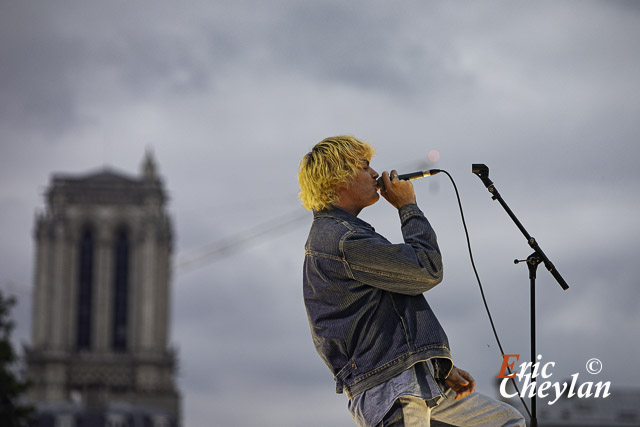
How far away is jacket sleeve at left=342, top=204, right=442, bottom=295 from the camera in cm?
584

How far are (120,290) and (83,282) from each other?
8.88 ft

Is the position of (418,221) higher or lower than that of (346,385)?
higher

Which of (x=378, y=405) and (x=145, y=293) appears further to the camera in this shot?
(x=145, y=293)

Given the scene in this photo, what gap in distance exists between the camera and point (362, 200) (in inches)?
246

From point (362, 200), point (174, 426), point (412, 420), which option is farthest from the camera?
point (174, 426)

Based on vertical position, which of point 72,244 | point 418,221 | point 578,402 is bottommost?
point 418,221

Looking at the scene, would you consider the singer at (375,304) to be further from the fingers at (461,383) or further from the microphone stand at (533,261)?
the microphone stand at (533,261)

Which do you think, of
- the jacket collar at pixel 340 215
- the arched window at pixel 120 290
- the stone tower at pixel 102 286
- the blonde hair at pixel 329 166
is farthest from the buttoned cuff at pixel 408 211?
the arched window at pixel 120 290

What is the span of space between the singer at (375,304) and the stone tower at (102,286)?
3182 inches

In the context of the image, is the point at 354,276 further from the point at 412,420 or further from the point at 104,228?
the point at 104,228

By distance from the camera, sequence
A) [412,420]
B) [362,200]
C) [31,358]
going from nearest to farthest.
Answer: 1. [412,420]
2. [362,200]
3. [31,358]

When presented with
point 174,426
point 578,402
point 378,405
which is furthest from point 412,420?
point 174,426

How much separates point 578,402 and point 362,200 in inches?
2587

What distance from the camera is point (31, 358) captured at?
8588cm
